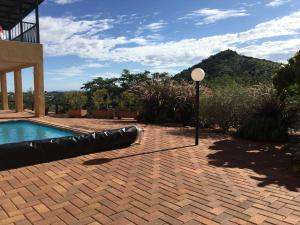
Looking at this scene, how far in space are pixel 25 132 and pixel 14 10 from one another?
23.6 ft

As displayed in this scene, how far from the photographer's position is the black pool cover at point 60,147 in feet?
16.7

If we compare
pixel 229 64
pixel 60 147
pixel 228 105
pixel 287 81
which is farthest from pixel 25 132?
pixel 229 64

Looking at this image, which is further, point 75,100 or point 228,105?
point 75,100

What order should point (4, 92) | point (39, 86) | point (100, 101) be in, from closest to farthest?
1. point (39, 86)
2. point (100, 101)
3. point (4, 92)

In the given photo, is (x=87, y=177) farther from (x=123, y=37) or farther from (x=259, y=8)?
(x=123, y=37)

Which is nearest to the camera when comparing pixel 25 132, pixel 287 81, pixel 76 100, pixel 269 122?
pixel 287 81

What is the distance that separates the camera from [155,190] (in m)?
4.15

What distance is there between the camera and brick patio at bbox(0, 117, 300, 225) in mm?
3359

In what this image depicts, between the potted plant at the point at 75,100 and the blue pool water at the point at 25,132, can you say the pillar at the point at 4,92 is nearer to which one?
the potted plant at the point at 75,100

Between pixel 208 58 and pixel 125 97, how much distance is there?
1522cm

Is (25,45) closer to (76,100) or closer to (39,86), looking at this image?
(39,86)

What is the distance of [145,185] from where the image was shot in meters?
4.36

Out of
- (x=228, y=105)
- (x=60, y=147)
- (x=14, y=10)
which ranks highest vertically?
(x=14, y=10)

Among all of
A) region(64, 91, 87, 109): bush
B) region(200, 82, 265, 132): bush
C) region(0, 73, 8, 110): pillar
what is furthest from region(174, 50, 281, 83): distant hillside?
region(200, 82, 265, 132): bush
